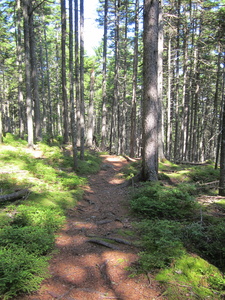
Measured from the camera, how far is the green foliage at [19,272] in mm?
2859

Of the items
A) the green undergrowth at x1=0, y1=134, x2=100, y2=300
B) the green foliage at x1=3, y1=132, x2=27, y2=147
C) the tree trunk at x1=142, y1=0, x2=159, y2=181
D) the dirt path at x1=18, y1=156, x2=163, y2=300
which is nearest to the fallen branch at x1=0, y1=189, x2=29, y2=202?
the green undergrowth at x1=0, y1=134, x2=100, y2=300

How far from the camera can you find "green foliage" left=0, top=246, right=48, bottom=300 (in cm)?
286

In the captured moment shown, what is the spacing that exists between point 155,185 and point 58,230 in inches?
154

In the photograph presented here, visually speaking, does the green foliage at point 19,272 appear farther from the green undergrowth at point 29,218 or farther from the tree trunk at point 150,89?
the tree trunk at point 150,89

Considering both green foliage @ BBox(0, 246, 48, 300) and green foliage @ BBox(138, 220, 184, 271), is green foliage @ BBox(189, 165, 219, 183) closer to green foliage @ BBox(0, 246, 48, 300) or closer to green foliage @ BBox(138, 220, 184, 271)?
green foliage @ BBox(138, 220, 184, 271)

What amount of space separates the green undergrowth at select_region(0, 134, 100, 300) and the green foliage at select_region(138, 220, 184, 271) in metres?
A: 1.87

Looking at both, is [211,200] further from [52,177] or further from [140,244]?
[52,177]

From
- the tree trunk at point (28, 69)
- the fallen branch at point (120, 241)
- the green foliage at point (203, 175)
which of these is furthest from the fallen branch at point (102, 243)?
the tree trunk at point (28, 69)

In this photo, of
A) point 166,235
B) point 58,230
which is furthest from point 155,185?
point 58,230

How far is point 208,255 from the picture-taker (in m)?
3.99

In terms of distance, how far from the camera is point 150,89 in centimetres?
832

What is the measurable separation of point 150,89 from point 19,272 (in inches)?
294

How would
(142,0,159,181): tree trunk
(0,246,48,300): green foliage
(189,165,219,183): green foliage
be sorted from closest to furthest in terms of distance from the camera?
1. (0,246,48,300): green foliage
2. (142,0,159,181): tree trunk
3. (189,165,219,183): green foliage

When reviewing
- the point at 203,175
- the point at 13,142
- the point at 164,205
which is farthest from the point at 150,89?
the point at 13,142
